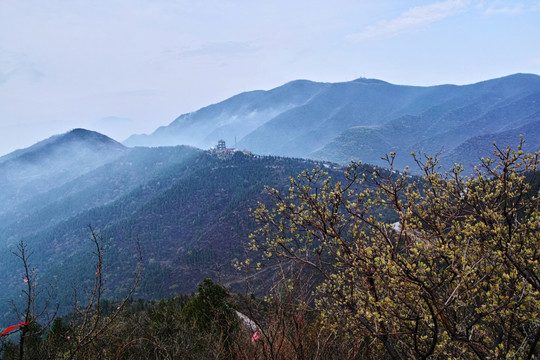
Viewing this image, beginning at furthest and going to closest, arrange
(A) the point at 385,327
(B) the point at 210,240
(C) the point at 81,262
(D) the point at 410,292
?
(C) the point at 81,262, (B) the point at 210,240, (A) the point at 385,327, (D) the point at 410,292

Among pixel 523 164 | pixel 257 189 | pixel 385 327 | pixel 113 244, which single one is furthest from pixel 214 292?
pixel 113 244

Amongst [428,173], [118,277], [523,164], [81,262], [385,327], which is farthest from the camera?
[81,262]

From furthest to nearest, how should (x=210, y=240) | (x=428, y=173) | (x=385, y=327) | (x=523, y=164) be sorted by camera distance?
1. (x=210, y=240)
2. (x=428, y=173)
3. (x=385, y=327)
4. (x=523, y=164)

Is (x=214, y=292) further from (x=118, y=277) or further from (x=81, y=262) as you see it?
(x=81, y=262)

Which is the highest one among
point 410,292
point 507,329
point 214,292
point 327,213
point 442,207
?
point 327,213

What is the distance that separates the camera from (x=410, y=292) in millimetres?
4480

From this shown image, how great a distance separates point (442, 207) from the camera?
634cm

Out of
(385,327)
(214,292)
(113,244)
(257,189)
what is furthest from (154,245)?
(385,327)

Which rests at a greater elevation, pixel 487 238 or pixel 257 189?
pixel 487 238

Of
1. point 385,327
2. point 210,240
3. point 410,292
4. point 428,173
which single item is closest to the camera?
point 410,292

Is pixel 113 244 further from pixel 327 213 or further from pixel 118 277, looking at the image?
pixel 327 213

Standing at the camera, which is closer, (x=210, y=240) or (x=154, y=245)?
(x=210, y=240)

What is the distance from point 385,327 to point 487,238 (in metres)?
2.21

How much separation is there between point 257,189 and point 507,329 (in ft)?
525
